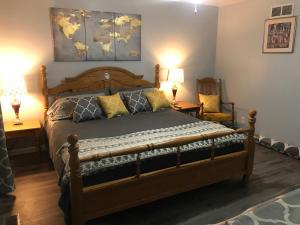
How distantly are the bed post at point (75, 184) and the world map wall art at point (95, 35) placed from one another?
85.6 inches

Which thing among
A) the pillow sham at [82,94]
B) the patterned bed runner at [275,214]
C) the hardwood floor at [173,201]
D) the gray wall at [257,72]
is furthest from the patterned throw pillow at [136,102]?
the patterned bed runner at [275,214]

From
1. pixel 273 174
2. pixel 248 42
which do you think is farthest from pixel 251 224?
pixel 248 42

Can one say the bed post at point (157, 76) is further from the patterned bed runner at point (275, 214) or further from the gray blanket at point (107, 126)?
the patterned bed runner at point (275, 214)

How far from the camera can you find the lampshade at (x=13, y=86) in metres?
3.09

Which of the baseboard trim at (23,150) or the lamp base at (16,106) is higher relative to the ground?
the lamp base at (16,106)

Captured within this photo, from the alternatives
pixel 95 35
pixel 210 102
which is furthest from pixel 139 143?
pixel 210 102

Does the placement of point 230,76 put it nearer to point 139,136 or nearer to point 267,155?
point 267,155

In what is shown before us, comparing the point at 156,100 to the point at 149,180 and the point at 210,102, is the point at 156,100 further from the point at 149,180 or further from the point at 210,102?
the point at 149,180

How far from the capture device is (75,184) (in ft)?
6.22

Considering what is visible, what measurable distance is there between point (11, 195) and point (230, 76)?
3.91 meters

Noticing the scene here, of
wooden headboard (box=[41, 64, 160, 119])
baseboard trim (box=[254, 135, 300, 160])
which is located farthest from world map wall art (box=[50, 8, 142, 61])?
Answer: baseboard trim (box=[254, 135, 300, 160])

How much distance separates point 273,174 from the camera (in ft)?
10.2

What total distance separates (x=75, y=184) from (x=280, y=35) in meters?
3.49

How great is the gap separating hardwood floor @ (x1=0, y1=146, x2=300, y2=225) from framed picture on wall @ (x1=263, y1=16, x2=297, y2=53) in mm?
1731
